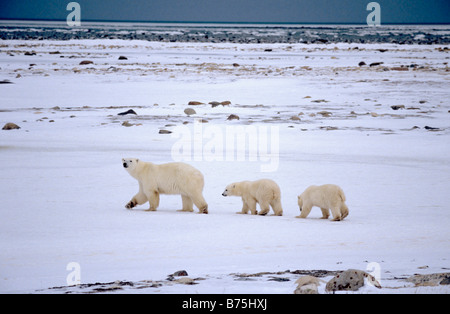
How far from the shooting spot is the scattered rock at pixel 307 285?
4.90m

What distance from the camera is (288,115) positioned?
60.5ft

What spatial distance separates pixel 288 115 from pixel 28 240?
12.1 m

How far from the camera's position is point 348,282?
5176 mm

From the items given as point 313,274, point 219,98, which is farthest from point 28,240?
point 219,98

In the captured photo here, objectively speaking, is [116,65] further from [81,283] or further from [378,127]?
[81,283]

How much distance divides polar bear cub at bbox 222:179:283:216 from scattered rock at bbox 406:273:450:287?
3144 mm

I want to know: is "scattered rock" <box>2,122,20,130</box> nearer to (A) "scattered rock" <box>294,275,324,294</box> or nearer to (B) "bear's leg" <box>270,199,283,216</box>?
(B) "bear's leg" <box>270,199,283,216</box>

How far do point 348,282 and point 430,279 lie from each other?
2.66ft

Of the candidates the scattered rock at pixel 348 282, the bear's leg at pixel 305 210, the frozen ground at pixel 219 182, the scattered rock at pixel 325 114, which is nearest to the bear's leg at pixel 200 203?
the frozen ground at pixel 219 182

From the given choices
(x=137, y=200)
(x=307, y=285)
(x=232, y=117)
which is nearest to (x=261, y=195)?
(x=137, y=200)

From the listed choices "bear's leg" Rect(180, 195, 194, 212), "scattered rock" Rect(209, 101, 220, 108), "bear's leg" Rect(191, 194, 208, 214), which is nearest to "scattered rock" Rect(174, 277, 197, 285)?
"bear's leg" Rect(191, 194, 208, 214)

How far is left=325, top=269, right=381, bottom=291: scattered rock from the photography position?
5.13 metres

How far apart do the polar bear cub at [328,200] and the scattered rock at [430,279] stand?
8.45 feet

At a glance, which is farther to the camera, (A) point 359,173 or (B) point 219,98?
(B) point 219,98
